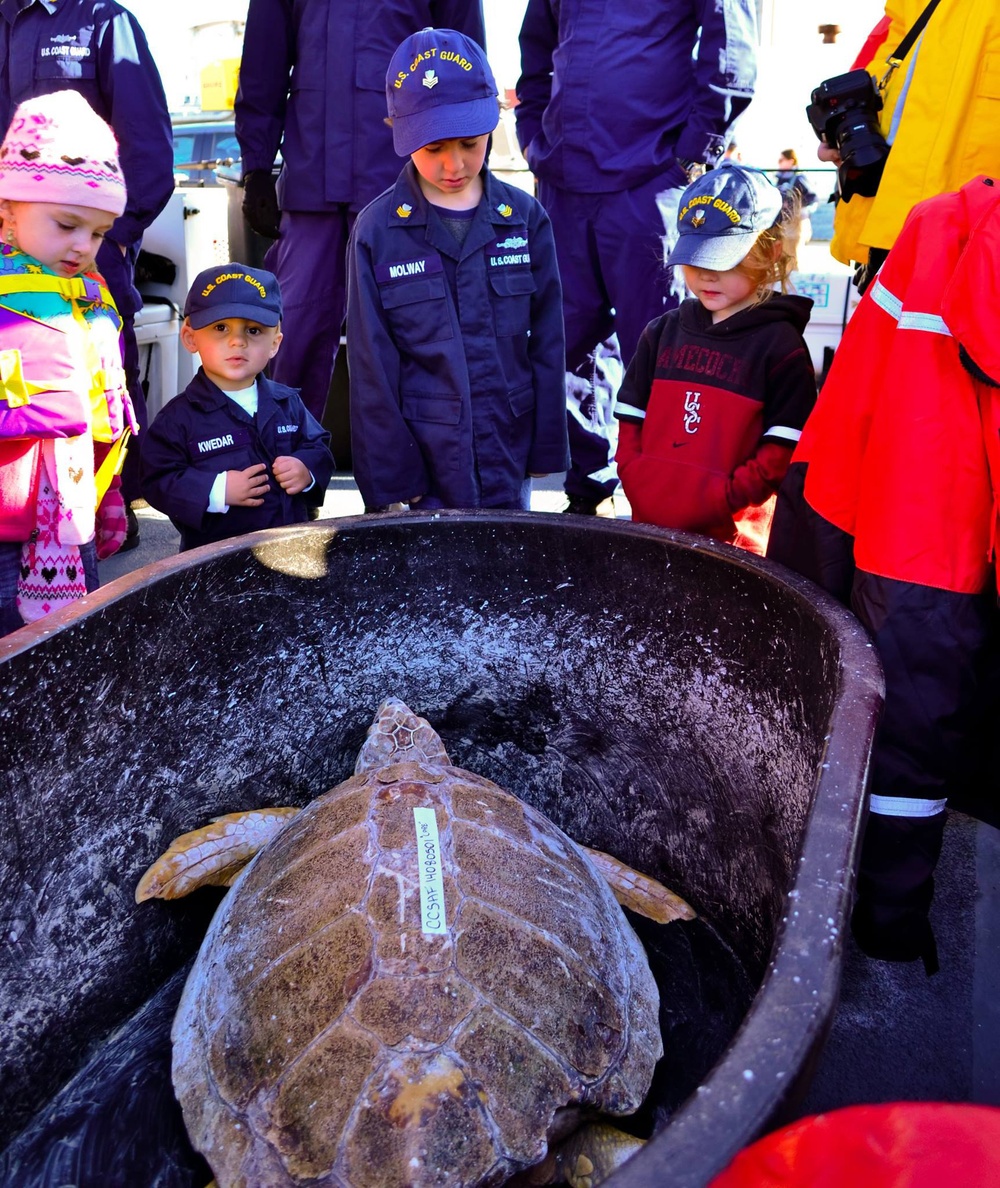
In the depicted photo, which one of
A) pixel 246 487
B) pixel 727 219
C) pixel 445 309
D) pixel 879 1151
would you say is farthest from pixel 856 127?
pixel 879 1151

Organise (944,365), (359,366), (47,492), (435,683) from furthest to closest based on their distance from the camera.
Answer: (359,366) → (47,492) → (435,683) → (944,365)

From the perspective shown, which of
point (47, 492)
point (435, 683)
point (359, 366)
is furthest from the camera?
point (359, 366)

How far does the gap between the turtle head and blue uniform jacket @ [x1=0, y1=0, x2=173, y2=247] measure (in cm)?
217

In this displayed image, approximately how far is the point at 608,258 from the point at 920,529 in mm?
2164

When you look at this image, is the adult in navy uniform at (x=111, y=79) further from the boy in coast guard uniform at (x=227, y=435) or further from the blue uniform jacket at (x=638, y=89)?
the blue uniform jacket at (x=638, y=89)

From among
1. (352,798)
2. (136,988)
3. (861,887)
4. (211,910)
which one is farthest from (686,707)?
(136,988)

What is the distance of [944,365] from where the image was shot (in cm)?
135

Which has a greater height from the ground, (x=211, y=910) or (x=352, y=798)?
(x=352, y=798)

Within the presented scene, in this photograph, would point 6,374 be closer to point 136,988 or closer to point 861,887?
point 136,988

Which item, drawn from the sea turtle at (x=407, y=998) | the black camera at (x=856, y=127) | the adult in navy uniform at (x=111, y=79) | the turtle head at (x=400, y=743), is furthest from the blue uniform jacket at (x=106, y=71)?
the sea turtle at (x=407, y=998)

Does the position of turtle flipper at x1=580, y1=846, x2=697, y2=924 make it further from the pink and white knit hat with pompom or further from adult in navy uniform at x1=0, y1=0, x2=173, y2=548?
adult in navy uniform at x1=0, y1=0, x2=173, y2=548

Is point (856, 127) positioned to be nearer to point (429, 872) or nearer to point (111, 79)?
point (429, 872)

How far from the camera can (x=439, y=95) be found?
217 cm

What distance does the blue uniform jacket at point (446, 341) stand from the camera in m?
2.32
